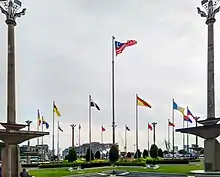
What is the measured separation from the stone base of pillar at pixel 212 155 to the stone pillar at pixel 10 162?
1096 centimetres

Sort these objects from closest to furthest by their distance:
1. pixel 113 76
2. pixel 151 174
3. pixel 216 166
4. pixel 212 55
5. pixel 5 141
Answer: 1. pixel 5 141
2. pixel 216 166
3. pixel 212 55
4. pixel 151 174
5. pixel 113 76

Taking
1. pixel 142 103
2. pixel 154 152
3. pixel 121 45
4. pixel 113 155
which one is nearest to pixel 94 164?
pixel 113 155

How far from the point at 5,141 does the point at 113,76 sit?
2244 cm

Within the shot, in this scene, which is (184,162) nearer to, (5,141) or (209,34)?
(209,34)

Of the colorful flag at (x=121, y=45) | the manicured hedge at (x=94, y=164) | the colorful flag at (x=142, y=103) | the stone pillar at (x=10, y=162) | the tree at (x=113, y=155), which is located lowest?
the manicured hedge at (x=94, y=164)

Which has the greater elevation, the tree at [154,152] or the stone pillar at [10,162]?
the stone pillar at [10,162]

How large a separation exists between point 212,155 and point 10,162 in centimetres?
1155

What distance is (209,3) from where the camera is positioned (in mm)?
25859

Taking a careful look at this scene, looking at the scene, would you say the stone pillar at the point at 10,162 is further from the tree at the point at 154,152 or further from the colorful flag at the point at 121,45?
the tree at the point at 154,152

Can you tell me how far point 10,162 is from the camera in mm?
21703

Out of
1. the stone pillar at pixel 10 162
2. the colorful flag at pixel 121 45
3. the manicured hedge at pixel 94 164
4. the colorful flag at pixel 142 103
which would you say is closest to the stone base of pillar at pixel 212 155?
the stone pillar at pixel 10 162

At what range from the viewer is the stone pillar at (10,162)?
21.6 m

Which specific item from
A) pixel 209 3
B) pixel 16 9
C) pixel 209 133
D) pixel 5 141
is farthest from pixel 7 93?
pixel 209 3

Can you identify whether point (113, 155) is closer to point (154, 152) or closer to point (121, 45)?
point (154, 152)
